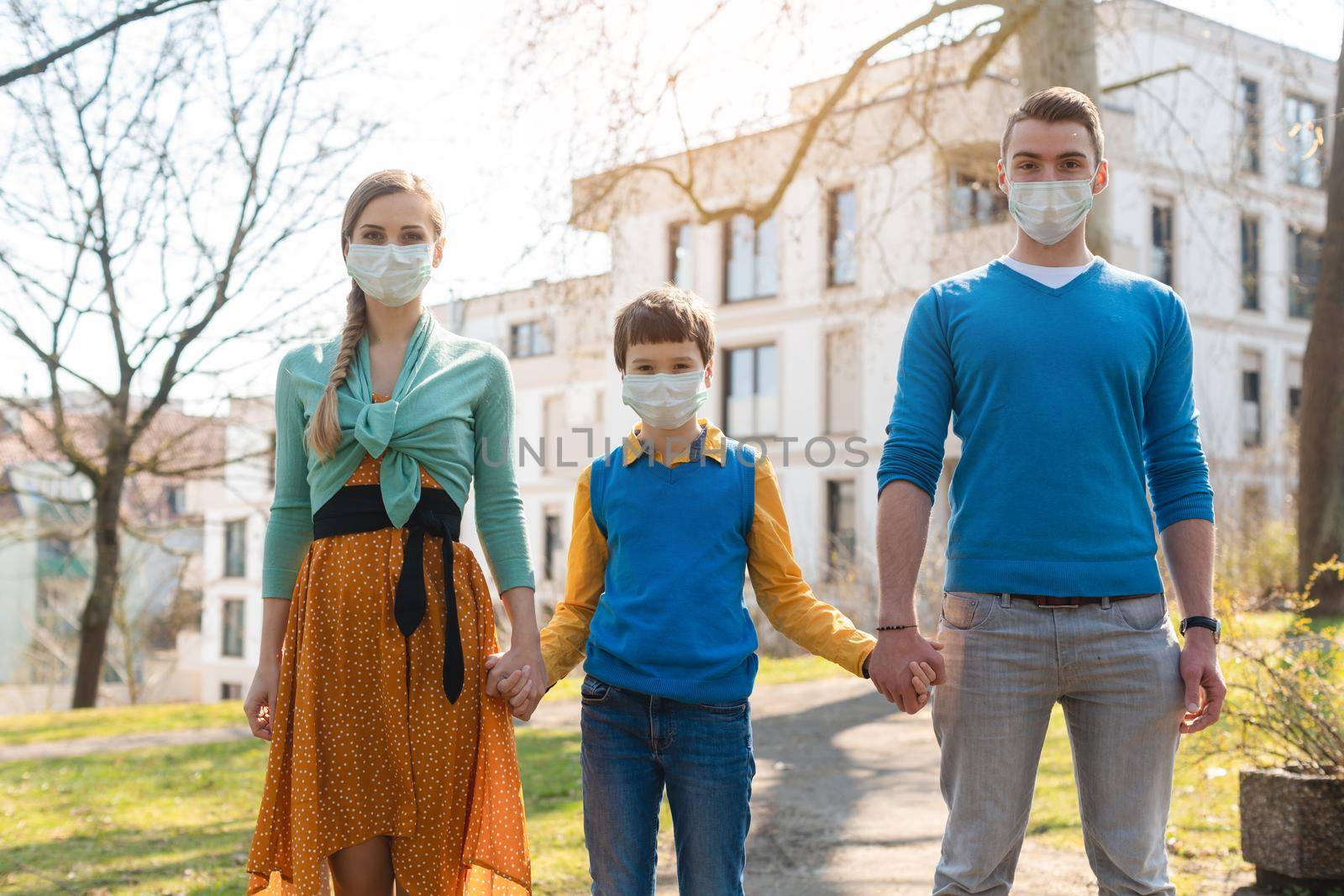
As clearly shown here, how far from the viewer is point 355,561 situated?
281 cm

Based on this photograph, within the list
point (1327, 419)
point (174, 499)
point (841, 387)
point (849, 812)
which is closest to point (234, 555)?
point (174, 499)

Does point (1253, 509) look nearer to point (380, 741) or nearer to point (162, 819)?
point (162, 819)

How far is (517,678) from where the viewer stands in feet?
9.36

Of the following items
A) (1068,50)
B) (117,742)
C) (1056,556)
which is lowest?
(117,742)

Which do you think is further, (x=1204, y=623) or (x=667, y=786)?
(x=667, y=786)

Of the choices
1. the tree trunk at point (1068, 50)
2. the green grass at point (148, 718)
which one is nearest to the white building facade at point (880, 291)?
the green grass at point (148, 718)

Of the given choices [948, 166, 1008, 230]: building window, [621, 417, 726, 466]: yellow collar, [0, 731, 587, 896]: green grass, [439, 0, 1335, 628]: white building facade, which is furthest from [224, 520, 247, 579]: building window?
[621, 417, 726, 466]: yellow collar

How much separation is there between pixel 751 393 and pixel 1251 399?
36.4 ft

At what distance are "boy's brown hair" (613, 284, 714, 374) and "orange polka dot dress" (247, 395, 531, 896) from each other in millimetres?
690

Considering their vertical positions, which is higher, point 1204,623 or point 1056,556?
point 1056,556

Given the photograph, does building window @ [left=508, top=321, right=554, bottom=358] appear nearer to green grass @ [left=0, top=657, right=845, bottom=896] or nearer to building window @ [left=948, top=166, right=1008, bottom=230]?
building window @ [left=948, top=166, right=1008, bottom=230]

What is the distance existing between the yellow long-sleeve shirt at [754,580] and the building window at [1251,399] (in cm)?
2698

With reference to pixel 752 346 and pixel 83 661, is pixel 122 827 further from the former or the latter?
pixel 752 346

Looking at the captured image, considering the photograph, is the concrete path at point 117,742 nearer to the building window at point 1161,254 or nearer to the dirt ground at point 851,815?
the dirt ground at point 851,815
